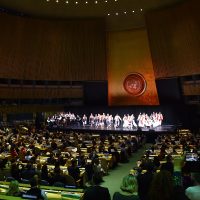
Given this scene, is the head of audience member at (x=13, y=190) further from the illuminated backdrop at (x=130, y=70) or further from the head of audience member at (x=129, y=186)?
the illuminated backdrop at (x=130, y=70)

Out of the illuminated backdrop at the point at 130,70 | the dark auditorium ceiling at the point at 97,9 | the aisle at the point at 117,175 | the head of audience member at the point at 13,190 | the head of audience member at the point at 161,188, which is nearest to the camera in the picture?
the head of audience member at the point at 161,188

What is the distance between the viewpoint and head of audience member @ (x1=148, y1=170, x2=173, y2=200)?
11.3 feet

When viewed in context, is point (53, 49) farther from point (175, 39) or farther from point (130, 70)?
point (175, 39)

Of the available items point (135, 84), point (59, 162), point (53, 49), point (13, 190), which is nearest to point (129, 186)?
point (13, 190)

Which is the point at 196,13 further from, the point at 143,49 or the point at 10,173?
the point at 10,173

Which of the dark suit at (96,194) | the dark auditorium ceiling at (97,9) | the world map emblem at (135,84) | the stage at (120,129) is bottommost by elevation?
the dark suit at (96,194)

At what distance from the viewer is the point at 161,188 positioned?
3.47 meters

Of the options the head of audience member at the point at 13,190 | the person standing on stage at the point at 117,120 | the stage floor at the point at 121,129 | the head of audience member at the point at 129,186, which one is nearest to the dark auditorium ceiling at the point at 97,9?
the person standing on stage at the point at 117,120

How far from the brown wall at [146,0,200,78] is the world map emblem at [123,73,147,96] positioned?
222cm

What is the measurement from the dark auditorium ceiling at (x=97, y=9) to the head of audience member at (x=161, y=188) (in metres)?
23.0

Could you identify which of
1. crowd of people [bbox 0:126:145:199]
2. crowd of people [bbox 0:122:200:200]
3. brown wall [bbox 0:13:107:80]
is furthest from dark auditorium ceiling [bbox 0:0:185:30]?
crowd of people [bbox 0:126:145:199]

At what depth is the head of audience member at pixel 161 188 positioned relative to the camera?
343 cm

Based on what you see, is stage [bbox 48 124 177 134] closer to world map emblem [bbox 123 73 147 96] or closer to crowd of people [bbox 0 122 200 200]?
crowd of people [bbox 0 122 200 200]

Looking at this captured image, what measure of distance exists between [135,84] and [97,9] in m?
7.93
